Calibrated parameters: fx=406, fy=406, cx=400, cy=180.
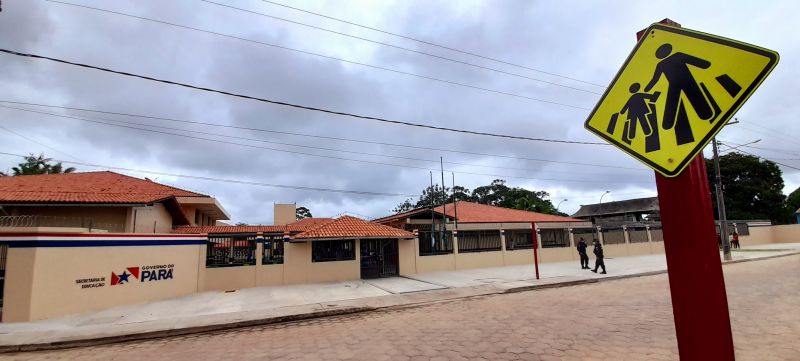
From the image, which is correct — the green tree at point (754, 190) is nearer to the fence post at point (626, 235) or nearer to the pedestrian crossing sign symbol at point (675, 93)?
the fence post at point (626, 235)

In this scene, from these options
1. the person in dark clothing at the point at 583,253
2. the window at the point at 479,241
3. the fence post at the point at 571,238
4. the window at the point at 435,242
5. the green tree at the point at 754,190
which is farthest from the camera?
the green tree at the point at 754,190

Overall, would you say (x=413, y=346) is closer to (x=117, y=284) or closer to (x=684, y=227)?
(x=684, y=227)

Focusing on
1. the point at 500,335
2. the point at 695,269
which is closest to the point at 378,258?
the point at 500,335

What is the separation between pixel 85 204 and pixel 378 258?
1209cm

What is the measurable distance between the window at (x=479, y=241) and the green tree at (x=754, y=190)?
42.7 m

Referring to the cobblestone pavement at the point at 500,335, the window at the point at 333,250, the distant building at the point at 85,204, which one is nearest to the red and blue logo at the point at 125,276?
the distant building at the point at 85,204

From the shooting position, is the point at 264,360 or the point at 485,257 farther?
the point at 485,257

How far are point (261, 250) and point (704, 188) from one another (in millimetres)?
16694

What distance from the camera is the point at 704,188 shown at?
6.31 feet

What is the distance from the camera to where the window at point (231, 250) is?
16500 mm

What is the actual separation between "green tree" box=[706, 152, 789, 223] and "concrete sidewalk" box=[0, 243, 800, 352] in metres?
45.0

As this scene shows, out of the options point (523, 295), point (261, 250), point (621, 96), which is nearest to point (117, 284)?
point (261, 250)

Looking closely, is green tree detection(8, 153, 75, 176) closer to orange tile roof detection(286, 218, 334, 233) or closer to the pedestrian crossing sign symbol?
orange tile roof detection(286, 218, 334, 233)

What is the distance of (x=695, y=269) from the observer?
6.04 ft
